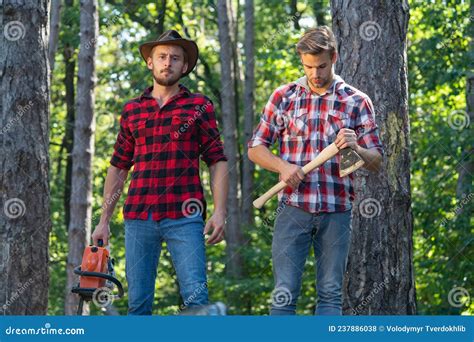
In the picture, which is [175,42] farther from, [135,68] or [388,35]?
[135,68]

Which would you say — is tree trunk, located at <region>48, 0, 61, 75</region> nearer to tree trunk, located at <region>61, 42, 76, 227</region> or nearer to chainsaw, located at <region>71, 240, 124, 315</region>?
tree trunk, located at <region>61, 42, 76, 227</region>

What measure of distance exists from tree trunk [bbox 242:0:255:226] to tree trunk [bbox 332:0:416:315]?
550 inches

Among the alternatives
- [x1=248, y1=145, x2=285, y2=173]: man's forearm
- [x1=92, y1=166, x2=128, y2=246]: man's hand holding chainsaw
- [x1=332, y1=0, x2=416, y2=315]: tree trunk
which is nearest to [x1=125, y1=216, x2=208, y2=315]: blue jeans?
[x1=92, y1=166, x2=128, y2=246]: man's hand holding chainsaw

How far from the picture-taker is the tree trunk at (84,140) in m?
16.2

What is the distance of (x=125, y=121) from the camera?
20.6ft

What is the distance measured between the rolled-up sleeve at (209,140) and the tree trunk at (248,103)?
633 inches

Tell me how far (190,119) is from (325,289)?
125 centimetres

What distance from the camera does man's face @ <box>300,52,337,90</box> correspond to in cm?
587

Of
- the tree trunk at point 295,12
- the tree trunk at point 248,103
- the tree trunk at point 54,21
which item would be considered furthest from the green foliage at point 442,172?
the tree trunk at point 54,21

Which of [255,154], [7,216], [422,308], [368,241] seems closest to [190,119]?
[255,154]

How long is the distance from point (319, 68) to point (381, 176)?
244cm

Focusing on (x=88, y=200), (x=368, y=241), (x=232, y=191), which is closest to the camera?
(x=368, y=241)

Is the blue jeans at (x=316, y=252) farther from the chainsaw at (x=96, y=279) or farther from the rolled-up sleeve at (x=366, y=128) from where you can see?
the chainsaw at (x=96, y=279)

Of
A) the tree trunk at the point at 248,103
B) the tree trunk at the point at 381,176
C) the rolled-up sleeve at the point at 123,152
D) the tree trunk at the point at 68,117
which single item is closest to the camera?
the rolled-up sleeve at the point at 123,152
